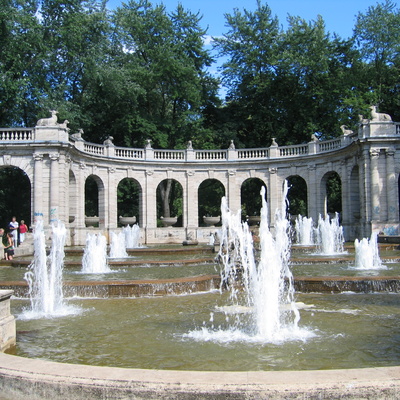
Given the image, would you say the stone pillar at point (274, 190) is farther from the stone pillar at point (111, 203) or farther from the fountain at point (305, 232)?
the stone pillar at point (111, 203)

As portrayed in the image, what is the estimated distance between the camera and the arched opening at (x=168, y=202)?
4228 cm

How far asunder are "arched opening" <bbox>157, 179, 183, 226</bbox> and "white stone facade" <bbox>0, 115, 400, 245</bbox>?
3.26 m

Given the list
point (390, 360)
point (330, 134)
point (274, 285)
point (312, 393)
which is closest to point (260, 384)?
point (312, 393)

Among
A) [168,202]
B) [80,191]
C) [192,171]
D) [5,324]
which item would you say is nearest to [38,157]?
[80,191]

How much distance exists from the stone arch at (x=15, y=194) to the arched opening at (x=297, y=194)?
21.4 metres

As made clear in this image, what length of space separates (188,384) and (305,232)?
29.3 metres

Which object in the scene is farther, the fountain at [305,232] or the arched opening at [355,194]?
the arched opening at [355,194]

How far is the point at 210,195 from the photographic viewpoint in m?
47.6

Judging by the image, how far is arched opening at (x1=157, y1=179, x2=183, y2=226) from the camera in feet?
139

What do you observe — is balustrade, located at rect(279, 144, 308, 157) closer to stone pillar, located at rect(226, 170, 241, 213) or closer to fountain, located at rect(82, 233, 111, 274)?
stone pillar, located at rect(226, 170, 241, 213)

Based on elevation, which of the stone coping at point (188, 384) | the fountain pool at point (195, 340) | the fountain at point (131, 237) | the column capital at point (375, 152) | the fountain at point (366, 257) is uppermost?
the column capital at point (375, 152)

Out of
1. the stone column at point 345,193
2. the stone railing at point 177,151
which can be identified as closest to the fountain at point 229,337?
the stone railing at point 177,151

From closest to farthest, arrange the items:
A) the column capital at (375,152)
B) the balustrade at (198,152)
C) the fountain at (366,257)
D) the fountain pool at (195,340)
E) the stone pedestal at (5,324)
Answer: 1. the fountain pool at (195,340)
2. the stone pedestal at (5,324)
3. the fountain at (366,257)
4. the column capital at (375,152)
5. the balustrade at (198,152)

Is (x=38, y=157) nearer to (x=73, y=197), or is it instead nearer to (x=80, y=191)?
(x=73, y=197)
